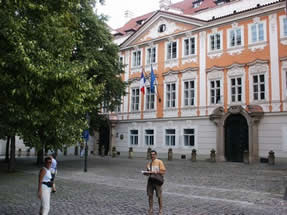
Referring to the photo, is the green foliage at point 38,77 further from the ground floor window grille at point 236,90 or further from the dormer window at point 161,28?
the dormer window at point 161,28

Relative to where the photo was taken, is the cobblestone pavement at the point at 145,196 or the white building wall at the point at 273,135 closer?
the cobblestone pavement at the point at 145,196

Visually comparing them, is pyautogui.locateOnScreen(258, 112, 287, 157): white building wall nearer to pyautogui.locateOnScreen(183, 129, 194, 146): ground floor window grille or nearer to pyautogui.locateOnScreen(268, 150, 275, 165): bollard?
pyautogui.locateOnScreen(268, 150, 275, 165): bollard

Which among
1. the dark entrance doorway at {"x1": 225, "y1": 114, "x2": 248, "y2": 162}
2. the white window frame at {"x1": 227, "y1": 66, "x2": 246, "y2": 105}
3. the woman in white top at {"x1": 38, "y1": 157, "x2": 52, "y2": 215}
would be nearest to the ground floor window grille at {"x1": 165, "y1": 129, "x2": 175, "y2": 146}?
the dark entrance doorway at {"x1": 225, "y1": 114, "x2": 248, "y2": 162}

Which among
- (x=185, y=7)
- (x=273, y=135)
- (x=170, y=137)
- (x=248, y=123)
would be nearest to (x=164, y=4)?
(x=185, y=7)

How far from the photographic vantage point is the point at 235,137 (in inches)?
945

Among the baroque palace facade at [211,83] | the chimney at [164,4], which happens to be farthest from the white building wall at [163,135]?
the chimney at [164,4]

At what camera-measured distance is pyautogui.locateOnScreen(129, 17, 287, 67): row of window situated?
2359 centimetres

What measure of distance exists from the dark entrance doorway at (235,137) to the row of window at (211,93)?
5.22 ft

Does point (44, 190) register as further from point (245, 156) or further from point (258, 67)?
point (258, 67)

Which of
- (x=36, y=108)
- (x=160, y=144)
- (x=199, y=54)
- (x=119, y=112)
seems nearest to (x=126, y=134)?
(x=119, y=112)

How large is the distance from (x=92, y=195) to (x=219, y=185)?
541 centimetres

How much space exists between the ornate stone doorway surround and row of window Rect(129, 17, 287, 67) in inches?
213

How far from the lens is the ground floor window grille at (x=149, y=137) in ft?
95.5

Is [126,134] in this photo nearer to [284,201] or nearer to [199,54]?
[199,54]
